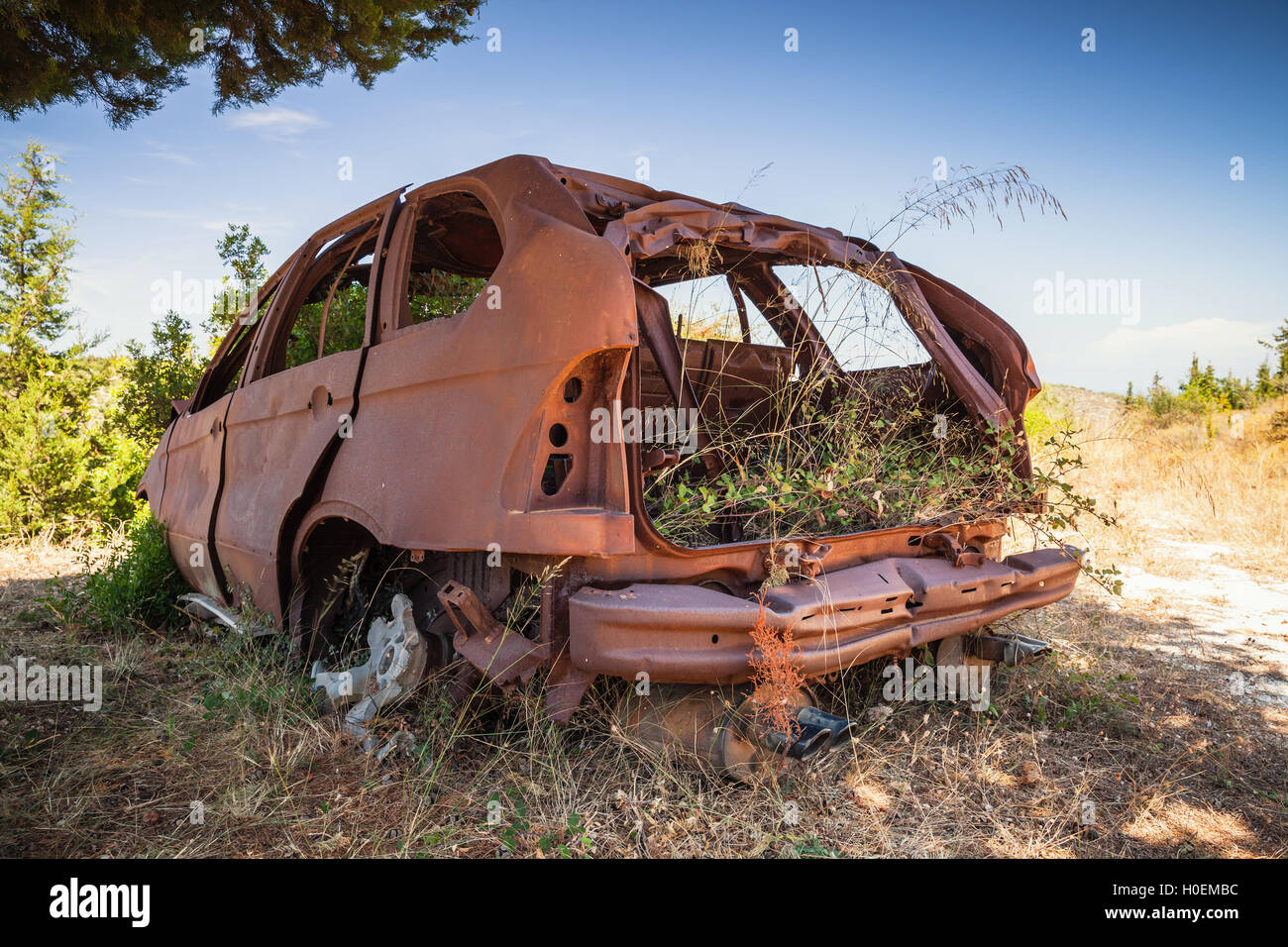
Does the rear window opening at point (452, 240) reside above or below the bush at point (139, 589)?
above

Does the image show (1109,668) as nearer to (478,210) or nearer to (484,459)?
(484,459)

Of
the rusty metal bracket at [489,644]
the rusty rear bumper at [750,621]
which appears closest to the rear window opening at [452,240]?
the rusty metal bracket at [489,644]

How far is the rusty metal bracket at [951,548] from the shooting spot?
3.01 m

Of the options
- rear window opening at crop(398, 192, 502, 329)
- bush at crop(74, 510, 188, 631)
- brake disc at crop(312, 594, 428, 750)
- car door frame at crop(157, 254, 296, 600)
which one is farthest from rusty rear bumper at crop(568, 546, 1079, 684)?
bush at crop(74, 510, 188, 631)

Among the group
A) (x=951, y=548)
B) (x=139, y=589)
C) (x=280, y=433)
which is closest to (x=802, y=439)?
(x=951, y=548)

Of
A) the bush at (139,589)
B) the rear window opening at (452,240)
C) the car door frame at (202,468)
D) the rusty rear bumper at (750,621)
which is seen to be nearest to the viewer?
the rusty rear bumper at (750,621)

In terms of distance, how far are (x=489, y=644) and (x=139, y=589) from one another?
320 cm

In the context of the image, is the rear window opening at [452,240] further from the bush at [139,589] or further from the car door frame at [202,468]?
the bush at [139,589]

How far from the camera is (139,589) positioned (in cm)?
449

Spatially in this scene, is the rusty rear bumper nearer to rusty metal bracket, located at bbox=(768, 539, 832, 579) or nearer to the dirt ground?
rusty metal bracket, located at bbox=(768, 539, 832, 579)

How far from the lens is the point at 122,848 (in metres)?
2.21

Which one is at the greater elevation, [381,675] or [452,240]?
[452,240]

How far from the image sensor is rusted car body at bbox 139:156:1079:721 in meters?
2.21

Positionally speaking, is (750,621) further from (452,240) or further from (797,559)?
(452,240)
